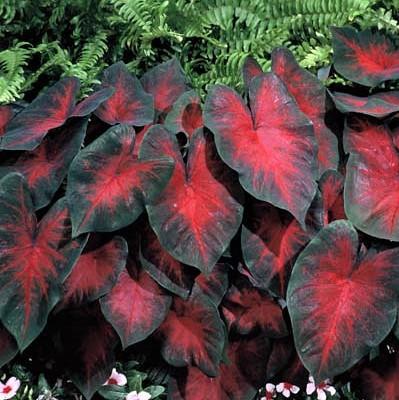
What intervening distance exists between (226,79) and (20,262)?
0.88 m

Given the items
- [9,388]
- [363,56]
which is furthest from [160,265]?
[363,56]

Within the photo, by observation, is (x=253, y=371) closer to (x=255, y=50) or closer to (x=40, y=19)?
(x=255, y=50)

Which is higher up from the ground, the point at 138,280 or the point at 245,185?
the point at 245,185

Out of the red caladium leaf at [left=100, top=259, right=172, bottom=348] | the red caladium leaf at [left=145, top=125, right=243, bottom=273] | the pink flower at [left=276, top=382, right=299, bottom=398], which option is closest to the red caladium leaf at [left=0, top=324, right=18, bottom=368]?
the red caladium leaf at [left=100, top=259, right=172, bottom=348]

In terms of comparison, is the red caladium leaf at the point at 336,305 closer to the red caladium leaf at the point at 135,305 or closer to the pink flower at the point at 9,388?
the red caladium leaf at the point at 135,305

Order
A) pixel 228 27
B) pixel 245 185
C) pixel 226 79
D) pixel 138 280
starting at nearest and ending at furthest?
1. pixel 245 185
2. pixel 138 280
3. pixel 226 79
4. pixel 228 27

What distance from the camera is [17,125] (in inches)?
69.6

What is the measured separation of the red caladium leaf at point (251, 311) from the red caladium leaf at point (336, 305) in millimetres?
169

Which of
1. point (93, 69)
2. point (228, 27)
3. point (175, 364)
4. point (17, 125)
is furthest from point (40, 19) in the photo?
point (175, 364)

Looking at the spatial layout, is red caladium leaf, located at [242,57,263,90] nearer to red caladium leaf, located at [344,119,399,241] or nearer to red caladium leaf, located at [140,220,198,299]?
red caladium leaf, located at [344,119,399,241]

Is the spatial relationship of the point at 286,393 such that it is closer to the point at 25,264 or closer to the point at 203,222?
the point at 203,222

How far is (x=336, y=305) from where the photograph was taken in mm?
1641

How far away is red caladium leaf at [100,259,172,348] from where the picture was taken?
1.65 meters

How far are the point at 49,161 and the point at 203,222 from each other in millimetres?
406
